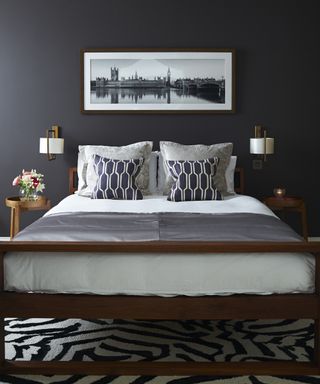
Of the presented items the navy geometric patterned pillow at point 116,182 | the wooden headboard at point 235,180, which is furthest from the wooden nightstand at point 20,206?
the navy geometric patterned pillow at point 116,182

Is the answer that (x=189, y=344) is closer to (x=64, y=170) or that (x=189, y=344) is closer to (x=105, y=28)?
(x=64, y=170)

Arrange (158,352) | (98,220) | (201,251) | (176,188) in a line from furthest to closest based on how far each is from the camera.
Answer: (176,188) < (98,220) < (158,352) < (201,251)

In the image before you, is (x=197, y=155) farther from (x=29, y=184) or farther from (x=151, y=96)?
(x=29, y=184)

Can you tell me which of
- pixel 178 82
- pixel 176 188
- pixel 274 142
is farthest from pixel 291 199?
pixel 178 82

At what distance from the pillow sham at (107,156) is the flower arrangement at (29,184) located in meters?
0.38

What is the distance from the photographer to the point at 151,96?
225 inches

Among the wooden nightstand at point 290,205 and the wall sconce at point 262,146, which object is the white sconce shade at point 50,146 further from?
the wooden nightstand at point 290,205

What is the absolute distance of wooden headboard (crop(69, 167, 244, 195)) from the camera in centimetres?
556

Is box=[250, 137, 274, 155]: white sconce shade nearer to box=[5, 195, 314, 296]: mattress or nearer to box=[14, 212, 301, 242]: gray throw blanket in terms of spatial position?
box=[14, 212, 301, 242]: gray throw blanket

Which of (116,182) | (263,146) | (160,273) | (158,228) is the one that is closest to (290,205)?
(263,146)

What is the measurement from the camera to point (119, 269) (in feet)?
9.80

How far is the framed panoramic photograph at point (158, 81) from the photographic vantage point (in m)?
5.64

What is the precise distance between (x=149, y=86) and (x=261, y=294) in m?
3.17

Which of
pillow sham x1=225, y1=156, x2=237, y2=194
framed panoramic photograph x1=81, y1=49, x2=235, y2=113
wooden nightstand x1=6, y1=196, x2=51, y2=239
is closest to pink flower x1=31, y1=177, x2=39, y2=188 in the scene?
wooden nightstand x1=6, y1=196, x2=51, y2=239
